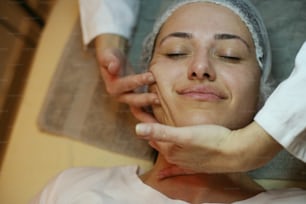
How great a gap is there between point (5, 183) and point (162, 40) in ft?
1.62

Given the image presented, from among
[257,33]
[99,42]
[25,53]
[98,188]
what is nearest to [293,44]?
[257,33]

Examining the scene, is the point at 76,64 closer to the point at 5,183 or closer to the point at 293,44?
the point at 5,183

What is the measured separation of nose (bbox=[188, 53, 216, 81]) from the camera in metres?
0.92

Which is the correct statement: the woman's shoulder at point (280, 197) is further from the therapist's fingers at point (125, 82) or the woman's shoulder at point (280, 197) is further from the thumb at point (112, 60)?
the thumb at point (112, 60)

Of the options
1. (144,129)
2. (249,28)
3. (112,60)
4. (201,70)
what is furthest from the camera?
(112,60)

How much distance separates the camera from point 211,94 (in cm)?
92

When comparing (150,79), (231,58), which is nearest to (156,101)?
(150,79)

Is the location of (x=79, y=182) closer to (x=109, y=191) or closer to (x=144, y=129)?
(x=109, y=191)

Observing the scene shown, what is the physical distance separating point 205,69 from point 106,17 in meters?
0.42

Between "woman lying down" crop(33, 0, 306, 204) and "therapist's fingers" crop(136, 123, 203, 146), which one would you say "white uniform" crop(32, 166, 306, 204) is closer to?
"woman lying down" crop(33, 0, 306, 204)

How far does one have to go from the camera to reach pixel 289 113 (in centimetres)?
78

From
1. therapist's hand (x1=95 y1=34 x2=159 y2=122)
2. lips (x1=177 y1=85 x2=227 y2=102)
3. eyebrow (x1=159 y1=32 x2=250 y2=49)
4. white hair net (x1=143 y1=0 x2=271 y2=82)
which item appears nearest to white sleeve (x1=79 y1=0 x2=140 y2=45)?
therapist's hand (x1=95 y1=34 x2=159 y2=122)

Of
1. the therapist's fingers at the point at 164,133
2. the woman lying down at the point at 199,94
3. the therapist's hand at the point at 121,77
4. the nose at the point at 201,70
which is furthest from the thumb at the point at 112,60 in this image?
the therapist's fingers at the point at 164,133

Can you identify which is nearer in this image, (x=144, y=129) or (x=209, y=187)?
(x=144, y=129)
